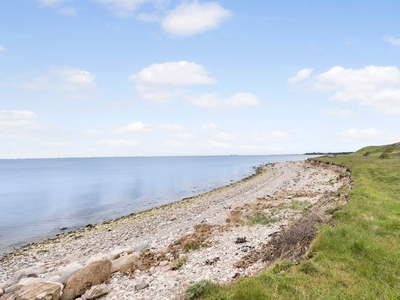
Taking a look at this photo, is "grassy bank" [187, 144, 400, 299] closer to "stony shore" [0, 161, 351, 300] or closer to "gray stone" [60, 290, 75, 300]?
"stony shore" [0, 161, 351, 300]

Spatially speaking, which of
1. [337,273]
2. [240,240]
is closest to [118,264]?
[240,240]

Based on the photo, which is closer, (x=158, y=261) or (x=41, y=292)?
(x=41, y=292)

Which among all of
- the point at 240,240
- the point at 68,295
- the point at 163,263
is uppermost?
the point at 240,240

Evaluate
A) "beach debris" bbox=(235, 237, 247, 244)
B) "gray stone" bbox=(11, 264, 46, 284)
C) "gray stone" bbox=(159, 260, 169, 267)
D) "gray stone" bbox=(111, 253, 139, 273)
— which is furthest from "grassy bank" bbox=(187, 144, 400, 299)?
"gray stone" bbox=(11, 264, 46, 284)

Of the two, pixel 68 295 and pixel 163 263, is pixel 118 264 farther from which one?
pixel 68 295

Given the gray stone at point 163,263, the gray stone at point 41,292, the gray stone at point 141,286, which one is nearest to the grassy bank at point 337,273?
the gray stone at point 141,286

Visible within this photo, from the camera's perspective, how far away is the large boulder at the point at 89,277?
10023 mm

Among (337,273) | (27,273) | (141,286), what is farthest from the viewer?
(27,273)

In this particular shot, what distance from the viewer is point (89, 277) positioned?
412 inches

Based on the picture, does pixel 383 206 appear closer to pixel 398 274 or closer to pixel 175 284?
pixel 398 274

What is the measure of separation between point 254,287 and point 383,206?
505 inches

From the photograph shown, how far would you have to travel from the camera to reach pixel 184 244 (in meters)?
13.8

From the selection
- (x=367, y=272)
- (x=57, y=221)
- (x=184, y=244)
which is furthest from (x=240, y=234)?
(x=57, y=221)

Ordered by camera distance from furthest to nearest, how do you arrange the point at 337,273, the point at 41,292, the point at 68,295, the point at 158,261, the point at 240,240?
the point at 240,240 < the point at 158,261 < the point at 68,295 < the point at 41,292 < the point at 337,273
